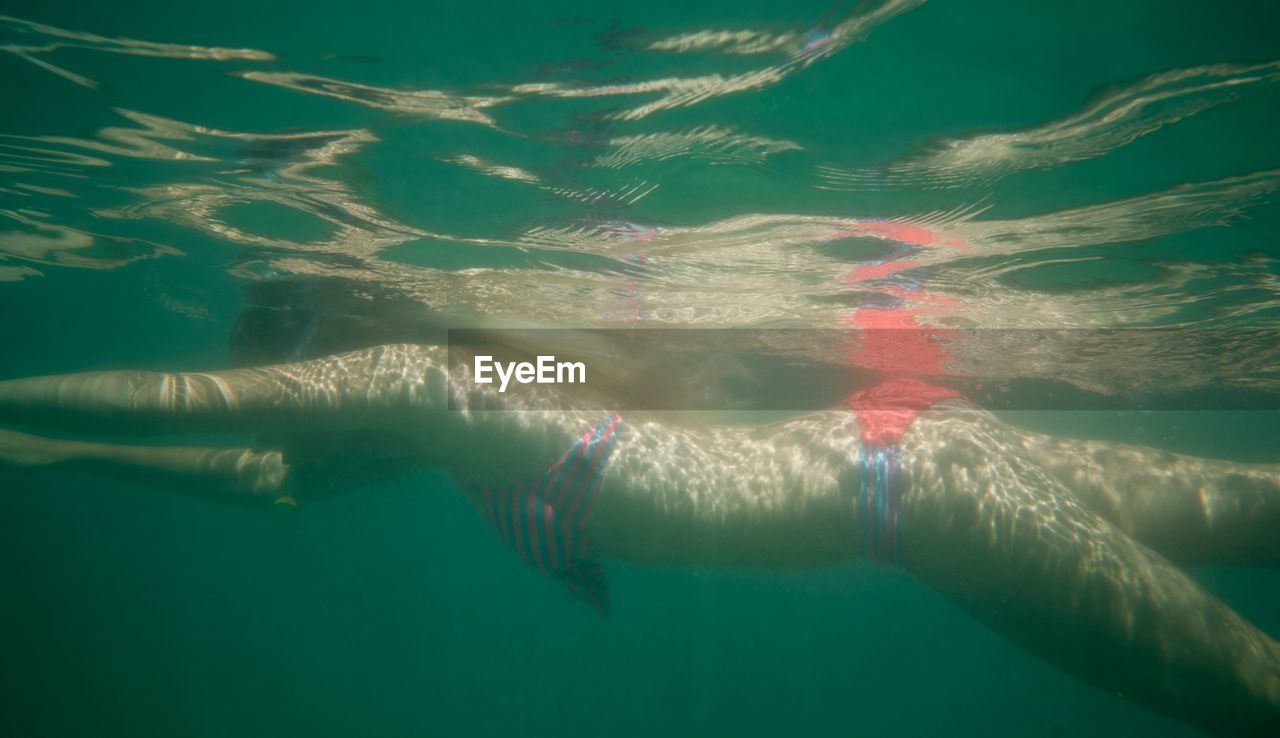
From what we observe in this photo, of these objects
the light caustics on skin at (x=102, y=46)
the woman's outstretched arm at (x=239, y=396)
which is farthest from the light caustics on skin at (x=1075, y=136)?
the light caustics on skin at (x=102, y=46)

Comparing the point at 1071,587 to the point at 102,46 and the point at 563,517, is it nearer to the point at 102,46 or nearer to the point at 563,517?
the point at 563,517

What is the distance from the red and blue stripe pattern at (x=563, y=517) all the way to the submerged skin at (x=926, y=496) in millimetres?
108

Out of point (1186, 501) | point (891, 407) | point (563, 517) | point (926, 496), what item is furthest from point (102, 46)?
point (1186, 501)

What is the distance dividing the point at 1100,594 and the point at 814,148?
3476 mm

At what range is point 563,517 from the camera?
14.2 feet

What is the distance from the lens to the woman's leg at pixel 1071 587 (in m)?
3.04

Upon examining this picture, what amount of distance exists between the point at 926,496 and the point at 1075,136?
8.97 feet

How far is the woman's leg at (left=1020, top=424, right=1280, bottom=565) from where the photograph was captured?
4.53 meters

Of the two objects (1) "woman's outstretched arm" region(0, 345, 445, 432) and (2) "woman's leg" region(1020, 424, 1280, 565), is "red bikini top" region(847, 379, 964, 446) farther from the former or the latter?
(1) "woman's outstretched arm" region(0, 345, 445, 432)

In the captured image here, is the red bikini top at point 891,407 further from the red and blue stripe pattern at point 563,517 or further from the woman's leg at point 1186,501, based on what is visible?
the red and blue stripe pattern at point 563,517

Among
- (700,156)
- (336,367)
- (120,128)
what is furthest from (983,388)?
(120,128)

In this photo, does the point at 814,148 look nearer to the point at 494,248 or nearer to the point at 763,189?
the point at 763,189

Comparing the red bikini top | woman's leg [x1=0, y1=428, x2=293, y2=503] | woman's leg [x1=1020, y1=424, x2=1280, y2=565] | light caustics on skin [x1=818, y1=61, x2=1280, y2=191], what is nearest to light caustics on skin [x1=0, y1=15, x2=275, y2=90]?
woman's leg [x1=0, y1=428, x2=293, y2=503]

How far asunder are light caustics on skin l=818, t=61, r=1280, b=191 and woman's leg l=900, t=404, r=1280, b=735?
205cm
